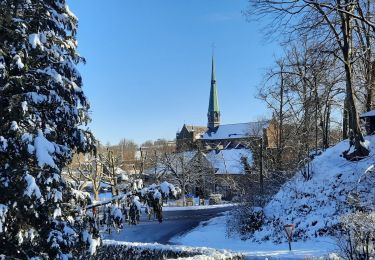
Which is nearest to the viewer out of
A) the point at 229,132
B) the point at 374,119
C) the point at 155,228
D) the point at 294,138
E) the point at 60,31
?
the point at 60,31

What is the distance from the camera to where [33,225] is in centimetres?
784

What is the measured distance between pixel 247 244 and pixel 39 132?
1546cm

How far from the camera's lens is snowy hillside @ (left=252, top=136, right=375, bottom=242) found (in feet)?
62.6

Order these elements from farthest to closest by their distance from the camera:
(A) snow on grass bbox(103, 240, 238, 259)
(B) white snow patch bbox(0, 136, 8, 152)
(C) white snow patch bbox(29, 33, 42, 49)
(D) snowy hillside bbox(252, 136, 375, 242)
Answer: (D) snowy hillside bbox(252, 136, 375, 242) → (A) snow on grass bbox(103, 240, 238, 259) → (C) white snow patch bbox(29, 33, 42, 49) → (B) white snow patch bbox(0, 136, 8, 152)

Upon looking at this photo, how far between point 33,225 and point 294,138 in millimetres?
34493

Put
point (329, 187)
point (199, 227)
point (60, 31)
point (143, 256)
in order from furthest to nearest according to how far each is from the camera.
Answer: point (199, 227) → point (329, 187) → point (143, 256) → point (60, 31)

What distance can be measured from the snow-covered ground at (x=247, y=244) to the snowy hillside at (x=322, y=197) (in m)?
0.71

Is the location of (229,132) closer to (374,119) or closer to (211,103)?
(211,103)

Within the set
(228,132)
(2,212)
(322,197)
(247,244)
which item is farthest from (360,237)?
(228,132)

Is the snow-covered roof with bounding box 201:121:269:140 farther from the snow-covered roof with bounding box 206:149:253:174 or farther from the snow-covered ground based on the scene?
the snow-covered ground

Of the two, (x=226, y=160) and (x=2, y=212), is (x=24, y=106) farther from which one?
(x=226, y=160)

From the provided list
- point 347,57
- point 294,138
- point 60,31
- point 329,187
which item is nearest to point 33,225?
point 60,31

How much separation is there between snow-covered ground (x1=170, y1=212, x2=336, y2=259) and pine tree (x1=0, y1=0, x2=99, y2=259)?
26.3ft

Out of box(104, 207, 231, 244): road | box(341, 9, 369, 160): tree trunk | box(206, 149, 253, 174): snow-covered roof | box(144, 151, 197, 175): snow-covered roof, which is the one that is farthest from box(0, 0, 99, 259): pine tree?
box(206, 149, 253, 174): snow-covered roof
